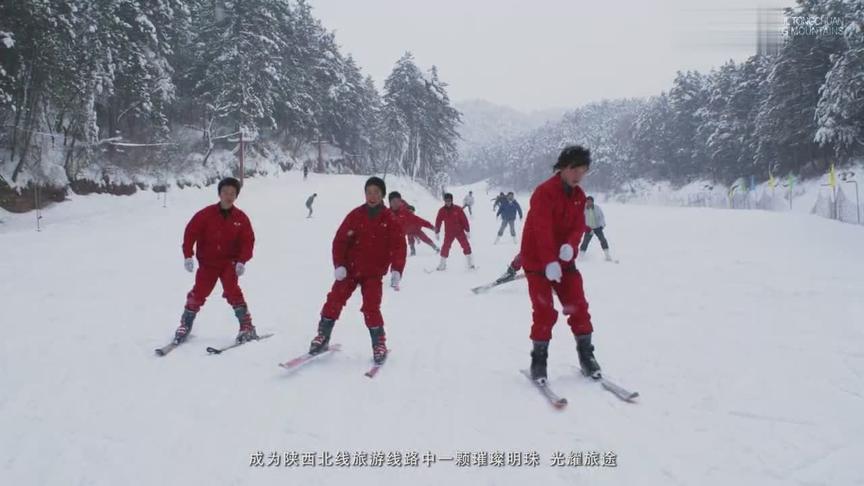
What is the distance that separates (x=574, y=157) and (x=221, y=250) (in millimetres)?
4154

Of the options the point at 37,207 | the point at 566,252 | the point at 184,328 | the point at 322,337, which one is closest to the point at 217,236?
the point at 184,328

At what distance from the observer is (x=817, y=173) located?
40.9m

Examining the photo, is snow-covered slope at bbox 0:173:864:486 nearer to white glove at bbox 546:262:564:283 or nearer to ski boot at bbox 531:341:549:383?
ski boot at bbox 531:341:549:383

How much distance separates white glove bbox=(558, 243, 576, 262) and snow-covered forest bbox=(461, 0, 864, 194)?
3831cm

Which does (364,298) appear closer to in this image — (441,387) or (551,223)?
(441,387)

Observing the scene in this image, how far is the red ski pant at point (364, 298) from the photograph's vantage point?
4.86 meters

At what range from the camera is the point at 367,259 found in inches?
191

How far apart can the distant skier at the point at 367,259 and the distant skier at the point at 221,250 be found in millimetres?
1315

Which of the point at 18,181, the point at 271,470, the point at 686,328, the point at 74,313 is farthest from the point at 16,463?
the point at 18,181

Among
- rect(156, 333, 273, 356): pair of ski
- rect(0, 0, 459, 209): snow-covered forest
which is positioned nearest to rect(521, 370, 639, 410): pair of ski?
rect(156, 333, 273, 356): pair of ski

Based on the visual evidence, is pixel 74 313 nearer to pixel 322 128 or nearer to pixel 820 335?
pixel 820 335

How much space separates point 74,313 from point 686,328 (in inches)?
354

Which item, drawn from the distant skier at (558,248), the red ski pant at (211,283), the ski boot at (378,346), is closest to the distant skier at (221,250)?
the red ski pant at (211,283)

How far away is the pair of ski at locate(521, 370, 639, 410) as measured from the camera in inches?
147
